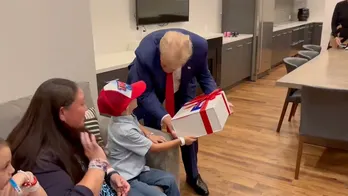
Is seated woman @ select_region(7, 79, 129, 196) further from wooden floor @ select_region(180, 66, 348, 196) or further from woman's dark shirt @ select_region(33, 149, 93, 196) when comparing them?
wooden floor @ select_region(180, 66, 348, 196)

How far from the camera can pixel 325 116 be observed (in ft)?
8.76

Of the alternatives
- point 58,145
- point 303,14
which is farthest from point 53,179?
point 303,14

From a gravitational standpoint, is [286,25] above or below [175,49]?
below

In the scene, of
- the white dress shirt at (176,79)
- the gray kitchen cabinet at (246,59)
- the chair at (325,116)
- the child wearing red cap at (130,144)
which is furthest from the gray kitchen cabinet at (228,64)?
the child wearing red cap at (130,144)

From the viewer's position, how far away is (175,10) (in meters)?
4.83

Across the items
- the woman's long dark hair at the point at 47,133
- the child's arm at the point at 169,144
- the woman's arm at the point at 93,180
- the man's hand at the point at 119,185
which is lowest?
the man's hand at the point at 119,185

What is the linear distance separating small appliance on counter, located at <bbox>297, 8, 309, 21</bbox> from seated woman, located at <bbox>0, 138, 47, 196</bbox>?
841 cm

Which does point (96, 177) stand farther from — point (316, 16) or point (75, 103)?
point (316, 16)

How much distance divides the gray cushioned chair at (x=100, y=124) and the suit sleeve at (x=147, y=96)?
Answer: 0.14m

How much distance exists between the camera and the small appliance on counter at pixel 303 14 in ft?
28.0

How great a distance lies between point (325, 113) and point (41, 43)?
6.62 feet

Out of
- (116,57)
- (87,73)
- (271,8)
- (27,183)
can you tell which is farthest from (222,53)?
(27,183)

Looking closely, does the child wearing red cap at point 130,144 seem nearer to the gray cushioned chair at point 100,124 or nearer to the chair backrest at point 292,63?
the gray cushioned chair at point 100,124

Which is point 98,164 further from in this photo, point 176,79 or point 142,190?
point 176,79
